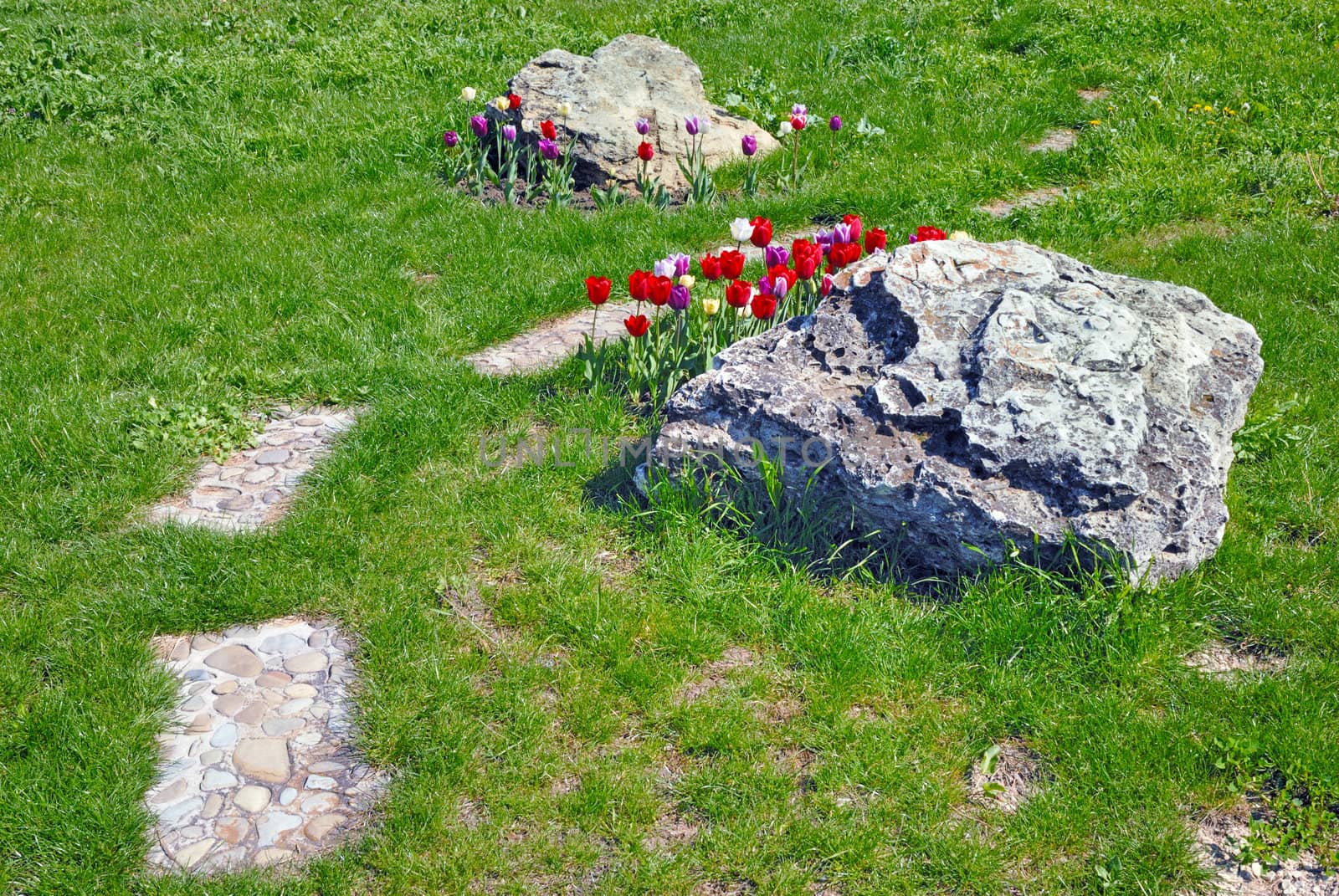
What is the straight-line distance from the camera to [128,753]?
11.8 ft

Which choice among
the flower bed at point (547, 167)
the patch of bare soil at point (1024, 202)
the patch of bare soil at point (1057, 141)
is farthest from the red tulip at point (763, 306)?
the patch of bare soil at point (1057, 141)

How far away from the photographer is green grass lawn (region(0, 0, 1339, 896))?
338 centimetres

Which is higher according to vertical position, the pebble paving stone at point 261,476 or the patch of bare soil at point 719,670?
the patch of bare soil at point 719,670

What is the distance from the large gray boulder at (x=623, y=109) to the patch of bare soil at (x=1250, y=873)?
19.7ft

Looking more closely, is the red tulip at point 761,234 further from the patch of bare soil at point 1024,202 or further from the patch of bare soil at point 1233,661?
the patch of bare soil at point 1024,202

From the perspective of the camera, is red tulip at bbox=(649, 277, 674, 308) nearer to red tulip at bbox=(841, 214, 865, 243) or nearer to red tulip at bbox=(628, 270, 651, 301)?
red tulip at bbox=(628, 270, 651, 301)

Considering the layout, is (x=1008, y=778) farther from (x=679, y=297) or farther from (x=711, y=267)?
(x=711, y=267)

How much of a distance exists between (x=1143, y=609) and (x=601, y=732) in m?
2.07

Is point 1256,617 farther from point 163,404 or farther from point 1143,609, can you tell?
point 163,404

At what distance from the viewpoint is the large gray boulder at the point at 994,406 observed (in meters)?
3.95

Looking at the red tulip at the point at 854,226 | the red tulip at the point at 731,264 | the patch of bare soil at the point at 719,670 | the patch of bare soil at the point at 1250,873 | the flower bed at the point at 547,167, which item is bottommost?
the patch of bare soil at the point at 719,670

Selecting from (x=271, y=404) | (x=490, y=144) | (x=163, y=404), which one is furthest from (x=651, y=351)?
(x=490, y=144)

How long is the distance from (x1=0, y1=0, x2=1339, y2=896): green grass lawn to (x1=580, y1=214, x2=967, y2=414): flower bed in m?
0.24

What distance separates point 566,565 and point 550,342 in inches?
84.2
